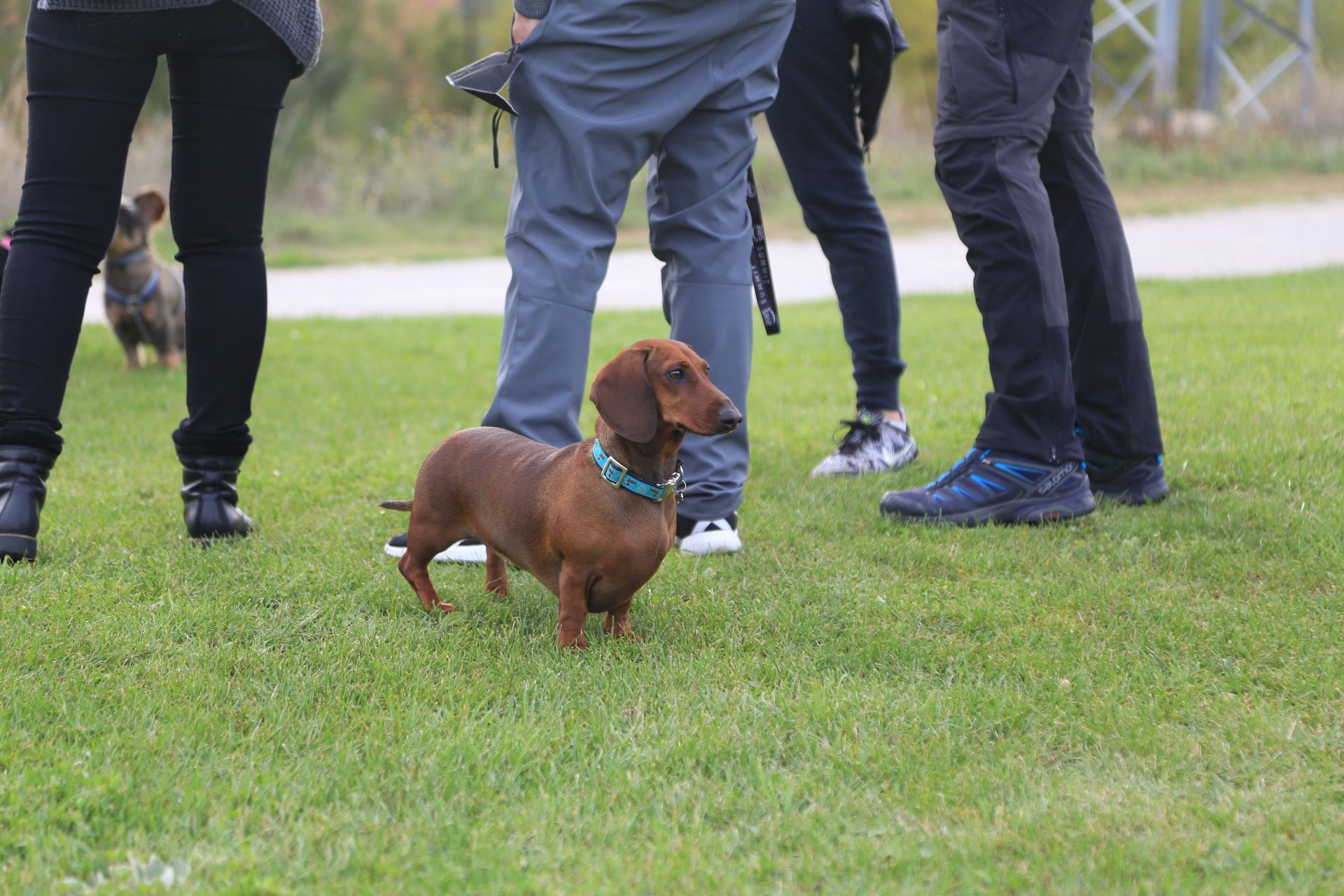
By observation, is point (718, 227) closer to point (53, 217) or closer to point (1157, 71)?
point (53, 217)

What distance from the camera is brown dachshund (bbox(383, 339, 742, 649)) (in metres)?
2.27

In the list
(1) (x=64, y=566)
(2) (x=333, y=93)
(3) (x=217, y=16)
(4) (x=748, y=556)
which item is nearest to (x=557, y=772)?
(4) (x=748, y=556)

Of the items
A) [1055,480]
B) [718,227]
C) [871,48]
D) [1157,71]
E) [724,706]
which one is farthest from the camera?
[1157,71]

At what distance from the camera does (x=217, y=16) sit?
281cm

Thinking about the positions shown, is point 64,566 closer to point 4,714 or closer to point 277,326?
point 4,714

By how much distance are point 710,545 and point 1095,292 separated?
127 centimetres

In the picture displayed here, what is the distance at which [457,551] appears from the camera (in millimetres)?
2967

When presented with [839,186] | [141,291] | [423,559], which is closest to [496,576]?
[423,559]

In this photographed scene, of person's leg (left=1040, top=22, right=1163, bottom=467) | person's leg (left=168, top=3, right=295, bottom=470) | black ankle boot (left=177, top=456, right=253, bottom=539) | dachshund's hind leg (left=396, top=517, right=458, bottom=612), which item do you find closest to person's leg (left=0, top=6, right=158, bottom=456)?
person's leg (left=168, top=3, right=295, bottom=470)

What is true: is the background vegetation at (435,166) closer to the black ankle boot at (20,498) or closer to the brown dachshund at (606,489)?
the black ankle boot at (20,498)

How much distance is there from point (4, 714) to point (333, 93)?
57.0 ft

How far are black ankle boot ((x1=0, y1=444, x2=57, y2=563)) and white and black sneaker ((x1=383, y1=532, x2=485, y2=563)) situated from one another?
773 millimetres

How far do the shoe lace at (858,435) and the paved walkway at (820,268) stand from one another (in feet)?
14.9

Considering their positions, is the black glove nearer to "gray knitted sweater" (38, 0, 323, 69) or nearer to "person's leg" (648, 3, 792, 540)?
"person's leg" (648, 3, 792, 540)
